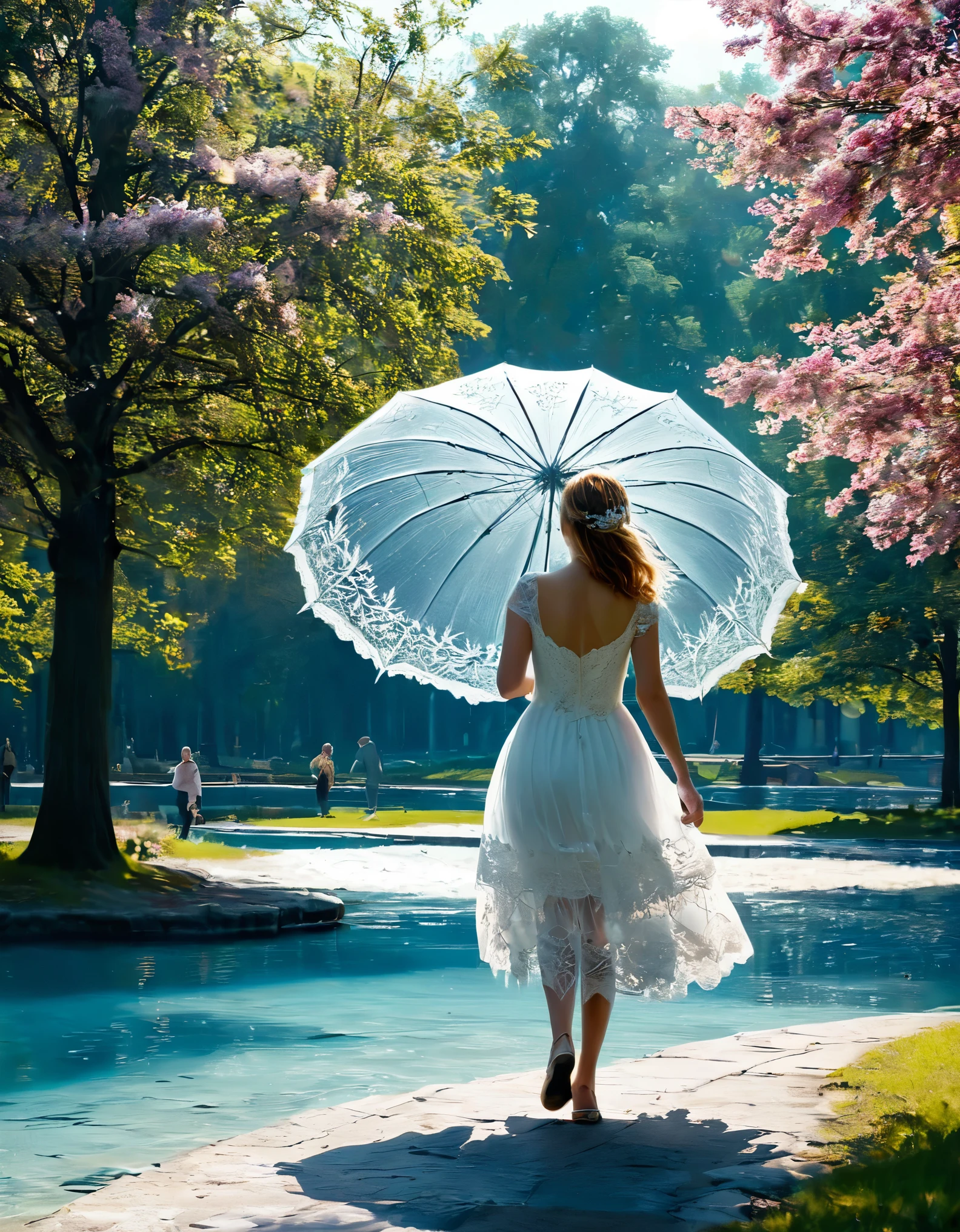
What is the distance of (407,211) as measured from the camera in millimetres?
16844

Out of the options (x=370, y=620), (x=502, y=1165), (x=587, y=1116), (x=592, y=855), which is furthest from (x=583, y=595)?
(x=370, y=620)

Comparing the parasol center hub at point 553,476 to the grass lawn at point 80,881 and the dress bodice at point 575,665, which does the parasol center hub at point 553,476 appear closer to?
the dress bodice at point 575,665

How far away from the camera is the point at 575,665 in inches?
214

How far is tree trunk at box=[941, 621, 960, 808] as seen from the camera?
29953 millimetres

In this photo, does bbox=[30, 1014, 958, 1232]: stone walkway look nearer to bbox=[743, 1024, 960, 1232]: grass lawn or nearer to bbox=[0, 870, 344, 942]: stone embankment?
bbox=[743, 1024, 960, 1232]: grass lawn

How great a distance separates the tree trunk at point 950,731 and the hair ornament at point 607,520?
2594 centimetres

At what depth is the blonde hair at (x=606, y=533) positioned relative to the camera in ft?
17.6

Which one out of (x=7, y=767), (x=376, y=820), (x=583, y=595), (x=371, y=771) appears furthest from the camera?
(x=7, y=767)

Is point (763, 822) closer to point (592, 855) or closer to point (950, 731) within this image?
point (950, 731)

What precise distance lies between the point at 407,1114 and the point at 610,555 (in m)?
2.29

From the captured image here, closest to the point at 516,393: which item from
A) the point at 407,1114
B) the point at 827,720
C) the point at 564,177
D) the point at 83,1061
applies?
the point at 407,1114

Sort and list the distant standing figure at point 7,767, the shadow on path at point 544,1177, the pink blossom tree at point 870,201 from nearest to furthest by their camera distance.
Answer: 1. the shadow on path at point 544,1177
2. the pink blossom tree at point 870,201
3. the distant standing figure at point 7,767

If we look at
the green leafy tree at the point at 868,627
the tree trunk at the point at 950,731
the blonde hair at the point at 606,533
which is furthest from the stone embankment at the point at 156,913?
the tree trunk at the point at 950,731

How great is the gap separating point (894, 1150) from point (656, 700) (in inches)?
69.0
